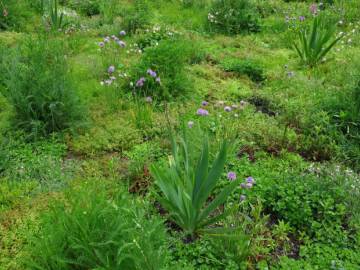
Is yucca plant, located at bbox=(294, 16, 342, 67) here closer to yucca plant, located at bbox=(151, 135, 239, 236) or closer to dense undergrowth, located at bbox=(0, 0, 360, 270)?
dense undergrowth, located at bbox=(0, 0, 360, 270)

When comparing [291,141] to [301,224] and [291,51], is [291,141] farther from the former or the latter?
[291,51]

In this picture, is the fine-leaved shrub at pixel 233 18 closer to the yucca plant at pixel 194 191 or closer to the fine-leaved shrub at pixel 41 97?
the fine-leaved shrub at pixel 41 97

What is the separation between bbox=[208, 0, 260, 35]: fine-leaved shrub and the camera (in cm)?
661

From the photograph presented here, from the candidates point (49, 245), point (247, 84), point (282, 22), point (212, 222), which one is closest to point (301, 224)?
point (212, 222)

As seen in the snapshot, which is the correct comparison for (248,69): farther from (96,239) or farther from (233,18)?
(96,239)

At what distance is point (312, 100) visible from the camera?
14.4 feet

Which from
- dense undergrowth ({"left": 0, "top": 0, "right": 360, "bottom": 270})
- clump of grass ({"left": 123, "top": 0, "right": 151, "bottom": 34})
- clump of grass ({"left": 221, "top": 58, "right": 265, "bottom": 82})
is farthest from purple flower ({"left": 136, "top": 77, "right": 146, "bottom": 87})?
clump of grass ({"left": 123, "top": 0, "right": 151, "bottom": 34})

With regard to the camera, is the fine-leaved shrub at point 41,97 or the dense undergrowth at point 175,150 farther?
the fine-leaved shrub at point 41,97

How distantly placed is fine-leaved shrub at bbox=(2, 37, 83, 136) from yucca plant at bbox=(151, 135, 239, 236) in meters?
1.54

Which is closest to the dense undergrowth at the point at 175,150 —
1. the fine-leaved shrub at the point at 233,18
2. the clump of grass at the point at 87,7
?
the fine-leaved shrub at the point at 233,18

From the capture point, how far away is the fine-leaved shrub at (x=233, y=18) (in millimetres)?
6613

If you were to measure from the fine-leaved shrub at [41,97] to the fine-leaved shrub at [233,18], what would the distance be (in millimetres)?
3602

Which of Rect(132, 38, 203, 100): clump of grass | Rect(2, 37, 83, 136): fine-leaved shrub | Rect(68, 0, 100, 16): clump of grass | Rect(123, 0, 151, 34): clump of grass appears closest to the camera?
Rect(2, 37, 83, 136): fine-leaved shrub

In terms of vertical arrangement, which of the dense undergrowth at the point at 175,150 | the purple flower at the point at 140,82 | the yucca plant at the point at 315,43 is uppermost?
the yucca plant at the point at 315,43
